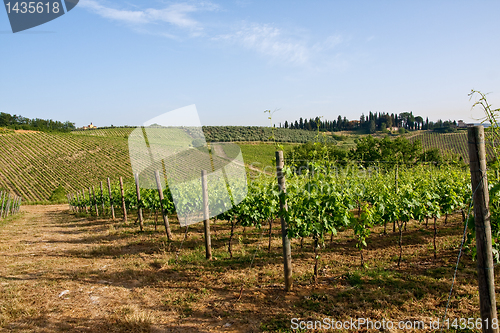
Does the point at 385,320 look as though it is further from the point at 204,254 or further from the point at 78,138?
the point at 78,138

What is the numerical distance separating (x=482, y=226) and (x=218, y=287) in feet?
13.1

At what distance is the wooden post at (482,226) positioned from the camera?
247 cm

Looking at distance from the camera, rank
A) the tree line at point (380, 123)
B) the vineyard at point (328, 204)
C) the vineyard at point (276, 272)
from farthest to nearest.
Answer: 1. the tree line at point (380, 123)
2. the vineyard at point (328, 204)
3. the vineyard at point (276, 272)

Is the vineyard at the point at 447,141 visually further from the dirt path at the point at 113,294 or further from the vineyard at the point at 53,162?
the vineyard at the point at 53,162

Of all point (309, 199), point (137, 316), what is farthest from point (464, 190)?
Result: point (137, 316)

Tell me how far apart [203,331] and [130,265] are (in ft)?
11.3

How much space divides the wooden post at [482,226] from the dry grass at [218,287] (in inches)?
54.2

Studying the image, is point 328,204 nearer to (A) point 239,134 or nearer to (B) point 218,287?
(B) point 218,287

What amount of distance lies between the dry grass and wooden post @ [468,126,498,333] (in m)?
1.38

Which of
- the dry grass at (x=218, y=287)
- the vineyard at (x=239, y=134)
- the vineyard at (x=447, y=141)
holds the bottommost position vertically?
the dry grass at (x=218, y=287)

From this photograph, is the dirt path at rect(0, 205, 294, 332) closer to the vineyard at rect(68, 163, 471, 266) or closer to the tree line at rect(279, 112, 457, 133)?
the vineyard at rect(68, 163, 471, 266)

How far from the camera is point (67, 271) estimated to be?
5.92 metres

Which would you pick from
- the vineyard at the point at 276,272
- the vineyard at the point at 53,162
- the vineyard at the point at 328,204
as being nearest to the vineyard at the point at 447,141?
the vineyard at the point at 328,204

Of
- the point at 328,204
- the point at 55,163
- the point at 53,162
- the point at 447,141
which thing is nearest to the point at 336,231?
the point at 328,204
